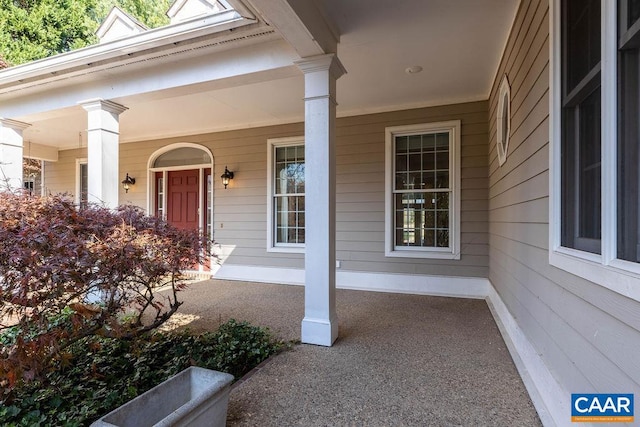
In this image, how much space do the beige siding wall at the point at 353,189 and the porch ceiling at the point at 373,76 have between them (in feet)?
0.71

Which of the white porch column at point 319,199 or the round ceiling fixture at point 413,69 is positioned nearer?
the white porch column at point 319,199

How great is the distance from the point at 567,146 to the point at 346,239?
11.8 ft

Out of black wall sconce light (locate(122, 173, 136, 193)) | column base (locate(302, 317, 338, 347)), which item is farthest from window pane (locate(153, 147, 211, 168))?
column base (locate(302, 317, 338, 347))

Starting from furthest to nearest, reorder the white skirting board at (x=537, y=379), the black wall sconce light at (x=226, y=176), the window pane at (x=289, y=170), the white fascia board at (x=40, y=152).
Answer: the white fascia board at (x=40, y=152) → the black wall sconce light at (x=226, y=176) → the window pane at (x=289, y=170) → the white skirting board at (x=537, y=379)

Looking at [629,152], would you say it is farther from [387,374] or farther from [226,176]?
[226,176]

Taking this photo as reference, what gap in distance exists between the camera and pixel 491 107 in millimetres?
4082

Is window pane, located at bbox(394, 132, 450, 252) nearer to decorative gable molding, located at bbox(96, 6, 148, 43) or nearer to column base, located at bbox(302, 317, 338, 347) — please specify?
column base, located at bbox(302, 317, 338, 347)

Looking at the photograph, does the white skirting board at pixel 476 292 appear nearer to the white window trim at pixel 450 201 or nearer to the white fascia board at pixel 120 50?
the white window trim at pixel 450 201

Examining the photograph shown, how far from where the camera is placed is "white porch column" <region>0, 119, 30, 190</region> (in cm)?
443

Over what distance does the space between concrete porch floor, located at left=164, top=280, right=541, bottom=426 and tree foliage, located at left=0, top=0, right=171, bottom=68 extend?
11.0 meters

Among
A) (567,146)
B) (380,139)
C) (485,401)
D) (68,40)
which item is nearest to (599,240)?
(567,146)

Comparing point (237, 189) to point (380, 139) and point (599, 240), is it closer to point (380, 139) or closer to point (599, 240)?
point (380, 139)

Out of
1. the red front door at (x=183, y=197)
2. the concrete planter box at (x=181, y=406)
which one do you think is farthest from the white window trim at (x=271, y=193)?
the concrete planter box at (x=181, y=406)

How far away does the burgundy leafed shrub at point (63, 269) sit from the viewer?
1607 mm
